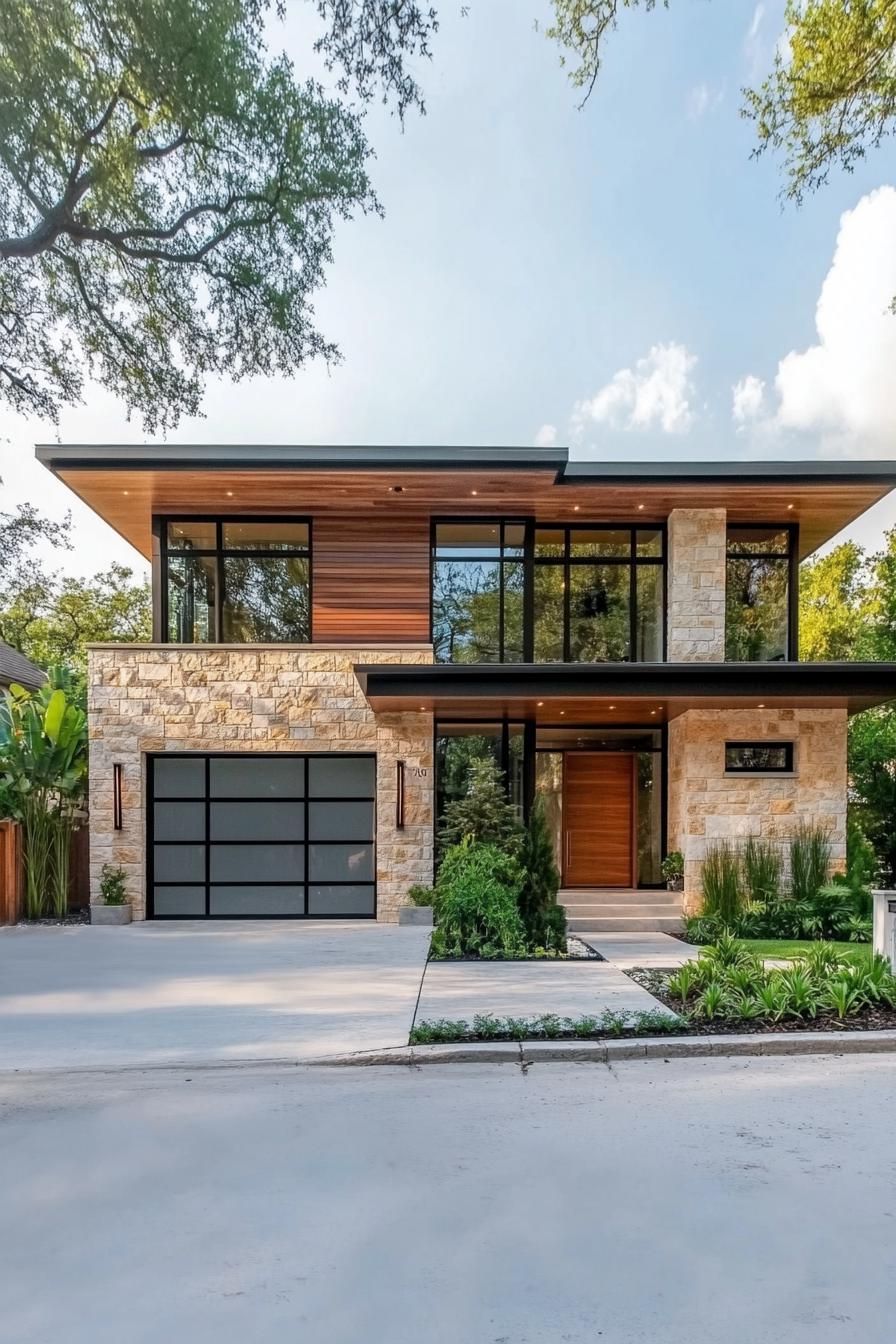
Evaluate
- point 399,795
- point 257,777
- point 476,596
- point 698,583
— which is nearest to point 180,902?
point 257,777

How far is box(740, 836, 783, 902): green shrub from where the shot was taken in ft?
36.6

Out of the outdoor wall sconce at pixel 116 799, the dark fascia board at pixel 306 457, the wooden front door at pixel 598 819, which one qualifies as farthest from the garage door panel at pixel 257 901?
the dark fascia board at pixel 306 457

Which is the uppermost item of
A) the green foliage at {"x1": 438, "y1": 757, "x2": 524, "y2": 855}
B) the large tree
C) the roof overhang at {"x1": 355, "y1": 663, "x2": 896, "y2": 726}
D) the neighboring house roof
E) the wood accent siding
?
→ the large tree

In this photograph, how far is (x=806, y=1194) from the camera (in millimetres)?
3594

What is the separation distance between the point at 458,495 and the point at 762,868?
703cm

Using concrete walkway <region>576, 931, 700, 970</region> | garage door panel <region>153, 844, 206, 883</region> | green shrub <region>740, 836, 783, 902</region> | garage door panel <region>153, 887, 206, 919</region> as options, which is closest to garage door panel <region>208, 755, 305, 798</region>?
garage door panel <region>153, 844, 206, 883</region>

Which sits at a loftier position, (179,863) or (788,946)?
(179,863)

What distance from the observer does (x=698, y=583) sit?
41.4 ft

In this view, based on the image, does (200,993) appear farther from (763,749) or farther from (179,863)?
(763,749)

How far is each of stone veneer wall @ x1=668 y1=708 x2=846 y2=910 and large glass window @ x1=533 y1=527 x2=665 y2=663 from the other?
77.2 inches

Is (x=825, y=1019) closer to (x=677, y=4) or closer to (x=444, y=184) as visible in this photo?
(x=677, y=4)

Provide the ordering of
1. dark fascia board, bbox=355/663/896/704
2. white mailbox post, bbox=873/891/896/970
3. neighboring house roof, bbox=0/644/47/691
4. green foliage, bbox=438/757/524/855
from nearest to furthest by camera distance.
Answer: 1. white mailbox post, bbox=873/891/896/970
2. dark fascia board, bbox=355/663/896/704
3. green foliage, bbox=438/757/524/855
4. neighboring house roof, bbox=0/644/47/691

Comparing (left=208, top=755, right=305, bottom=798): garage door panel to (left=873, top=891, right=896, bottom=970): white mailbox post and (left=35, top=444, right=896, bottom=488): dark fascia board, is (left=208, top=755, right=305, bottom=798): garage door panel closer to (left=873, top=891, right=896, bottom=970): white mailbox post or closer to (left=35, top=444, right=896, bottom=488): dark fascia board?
(left=35, top=444, right=896, bottom=488): dark fascia board

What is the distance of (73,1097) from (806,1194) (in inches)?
163
